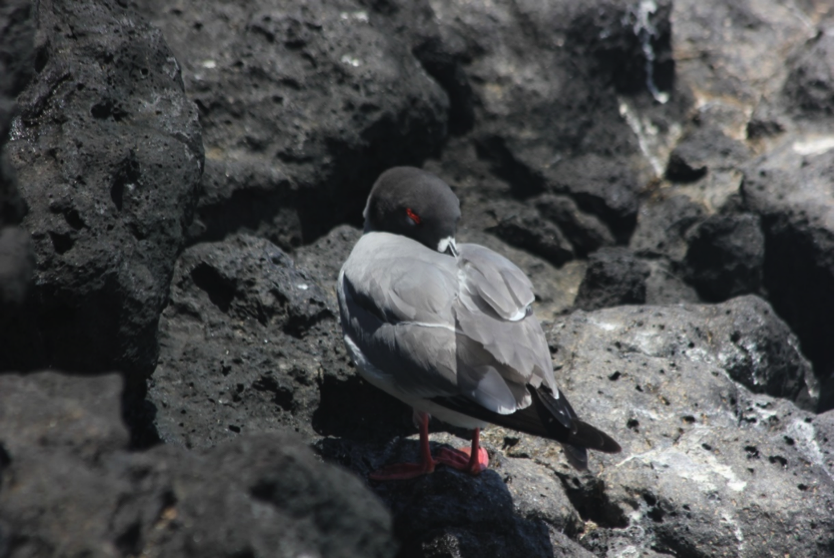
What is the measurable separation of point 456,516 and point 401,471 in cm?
50

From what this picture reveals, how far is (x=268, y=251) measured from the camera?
18.1ft

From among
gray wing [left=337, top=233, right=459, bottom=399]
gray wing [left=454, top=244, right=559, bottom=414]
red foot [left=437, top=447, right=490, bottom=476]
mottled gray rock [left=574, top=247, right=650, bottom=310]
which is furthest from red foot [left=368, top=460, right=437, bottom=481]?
mottled gray rock [left=574, top=247, right=650, bottom=310]

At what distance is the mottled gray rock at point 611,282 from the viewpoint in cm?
636

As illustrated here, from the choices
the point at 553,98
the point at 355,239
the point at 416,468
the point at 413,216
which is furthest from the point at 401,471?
the point at 553,98

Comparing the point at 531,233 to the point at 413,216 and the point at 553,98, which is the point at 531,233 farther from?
the point at 413,216

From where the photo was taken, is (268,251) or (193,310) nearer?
(193,310)

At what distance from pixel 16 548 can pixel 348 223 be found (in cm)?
456

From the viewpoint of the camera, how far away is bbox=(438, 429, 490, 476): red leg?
166 inches

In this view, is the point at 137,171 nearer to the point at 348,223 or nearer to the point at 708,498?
the point at 348,223

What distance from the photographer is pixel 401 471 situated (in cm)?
428

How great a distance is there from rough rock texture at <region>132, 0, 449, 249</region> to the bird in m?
1.46

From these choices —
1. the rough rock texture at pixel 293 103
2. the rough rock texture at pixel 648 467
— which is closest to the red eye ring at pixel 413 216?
the rough rock texture at pixel 648 467

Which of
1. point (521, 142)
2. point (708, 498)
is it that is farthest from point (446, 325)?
point (521, 142)

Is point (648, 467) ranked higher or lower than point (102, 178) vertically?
lower
